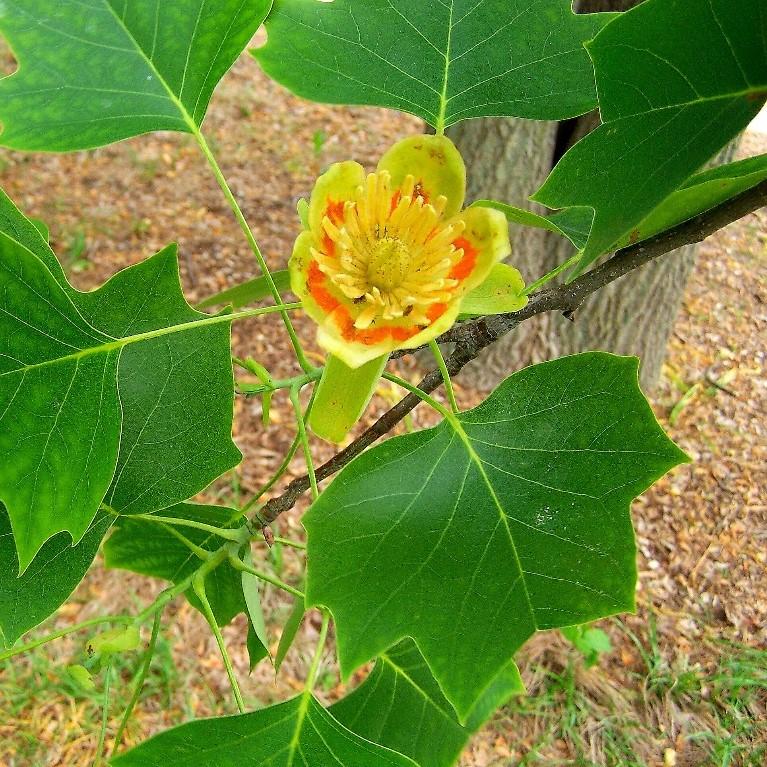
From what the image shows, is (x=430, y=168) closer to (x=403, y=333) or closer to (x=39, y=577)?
(x=403, y=333)

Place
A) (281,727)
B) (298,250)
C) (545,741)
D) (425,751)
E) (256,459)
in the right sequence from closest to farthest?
(298,250), (281,727), (425,751), (545,741), (256,459)

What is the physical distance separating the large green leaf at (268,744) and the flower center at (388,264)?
44cm

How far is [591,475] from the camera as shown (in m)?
0.68

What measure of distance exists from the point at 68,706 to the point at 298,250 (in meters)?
1.88

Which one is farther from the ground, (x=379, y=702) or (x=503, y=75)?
(x=503, y=75)

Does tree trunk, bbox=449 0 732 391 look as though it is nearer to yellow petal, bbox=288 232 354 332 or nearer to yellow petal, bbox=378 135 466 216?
yellow petal, bbox=378 135 466 216

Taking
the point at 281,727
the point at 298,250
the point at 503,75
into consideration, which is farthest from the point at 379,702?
the point at 503,75

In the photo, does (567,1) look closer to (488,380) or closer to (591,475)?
(591,475)

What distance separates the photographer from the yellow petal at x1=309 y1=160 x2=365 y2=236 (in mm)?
666

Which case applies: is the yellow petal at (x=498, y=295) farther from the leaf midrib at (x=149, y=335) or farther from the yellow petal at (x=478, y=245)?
the leaf midrib at (x=149, y=335)

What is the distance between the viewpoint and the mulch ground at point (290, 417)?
2.03 m

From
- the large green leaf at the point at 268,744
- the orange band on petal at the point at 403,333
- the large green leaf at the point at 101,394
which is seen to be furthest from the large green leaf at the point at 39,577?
the orange band on petal at the point at 403,333

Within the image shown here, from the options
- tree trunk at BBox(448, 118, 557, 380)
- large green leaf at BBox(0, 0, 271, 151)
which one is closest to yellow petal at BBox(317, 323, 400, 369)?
large green leaf at BBox(0, 0, 271, 151)

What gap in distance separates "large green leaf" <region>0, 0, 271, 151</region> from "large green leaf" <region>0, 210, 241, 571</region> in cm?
11
